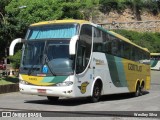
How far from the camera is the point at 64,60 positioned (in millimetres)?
14680

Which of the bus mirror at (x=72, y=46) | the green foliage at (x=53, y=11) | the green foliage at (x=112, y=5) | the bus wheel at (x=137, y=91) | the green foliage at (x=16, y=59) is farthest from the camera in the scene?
the green foliage at (x=112, y=5)

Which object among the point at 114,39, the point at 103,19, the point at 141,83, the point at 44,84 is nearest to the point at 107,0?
the point at 103,19

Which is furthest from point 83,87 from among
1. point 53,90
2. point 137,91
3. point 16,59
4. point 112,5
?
point 112,5

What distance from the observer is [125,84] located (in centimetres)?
2066

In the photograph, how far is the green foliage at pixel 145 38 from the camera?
6622 centimetres

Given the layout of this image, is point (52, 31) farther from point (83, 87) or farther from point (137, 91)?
point (137, 91)

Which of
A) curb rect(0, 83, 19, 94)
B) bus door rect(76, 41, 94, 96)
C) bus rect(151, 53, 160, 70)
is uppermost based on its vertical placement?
bus door rect(76, 41, 94, 96)

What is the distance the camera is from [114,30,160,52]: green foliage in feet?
217

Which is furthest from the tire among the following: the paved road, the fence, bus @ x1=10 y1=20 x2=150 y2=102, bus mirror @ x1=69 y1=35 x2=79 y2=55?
the fence

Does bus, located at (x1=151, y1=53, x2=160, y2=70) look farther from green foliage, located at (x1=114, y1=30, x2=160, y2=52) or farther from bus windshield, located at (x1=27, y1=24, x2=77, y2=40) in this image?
bus windshield, located at (x1=27, y1=24, x2=77, y2=40)

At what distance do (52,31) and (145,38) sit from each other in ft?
179

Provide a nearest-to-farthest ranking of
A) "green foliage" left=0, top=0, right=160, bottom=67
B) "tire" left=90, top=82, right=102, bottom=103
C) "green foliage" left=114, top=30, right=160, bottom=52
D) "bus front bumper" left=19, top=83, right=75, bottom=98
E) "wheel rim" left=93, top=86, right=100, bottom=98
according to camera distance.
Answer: "bus front bumper" left=19, top=83, right=75, bottom=98, "tire" left=90, top=82, right=102, bottom=103, "wheel rim" left=93, top=86, right=100, bottom=98, "green foliage" left=0, top=0, right=160, bottom=67, "green foliage" left=114, top=30, right=160, bottom=52

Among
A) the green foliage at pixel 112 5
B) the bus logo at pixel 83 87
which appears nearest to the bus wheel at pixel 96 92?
the bus logo at pixel 83 87

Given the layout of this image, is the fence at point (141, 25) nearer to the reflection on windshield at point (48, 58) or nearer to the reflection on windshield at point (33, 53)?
the reflection on windshield at point (33, 53)
